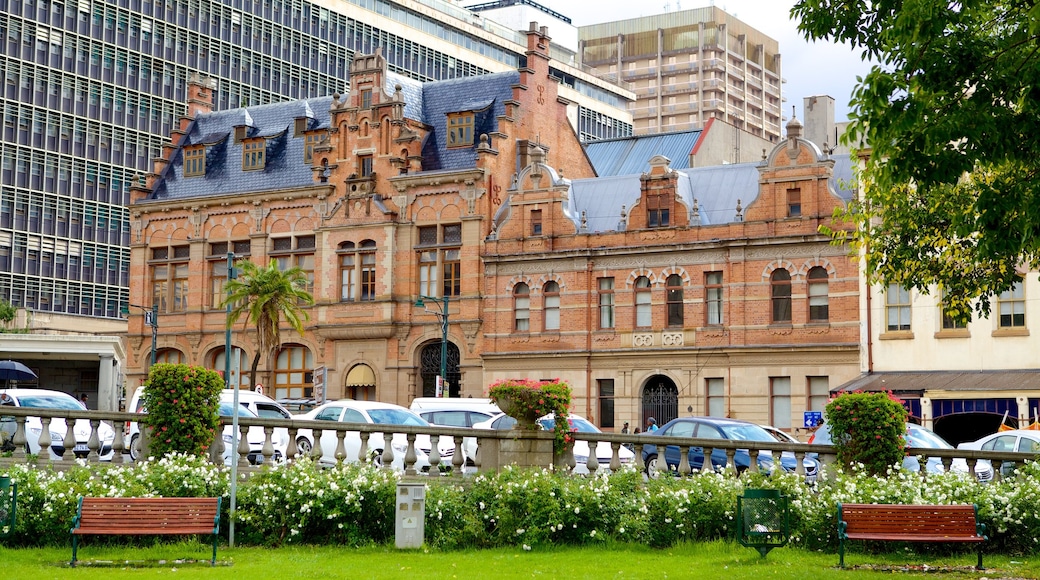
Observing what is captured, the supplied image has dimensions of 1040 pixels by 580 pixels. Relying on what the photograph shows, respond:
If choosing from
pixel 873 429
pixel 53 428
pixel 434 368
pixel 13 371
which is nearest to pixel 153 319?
pixel 13 371

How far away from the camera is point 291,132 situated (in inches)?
2564

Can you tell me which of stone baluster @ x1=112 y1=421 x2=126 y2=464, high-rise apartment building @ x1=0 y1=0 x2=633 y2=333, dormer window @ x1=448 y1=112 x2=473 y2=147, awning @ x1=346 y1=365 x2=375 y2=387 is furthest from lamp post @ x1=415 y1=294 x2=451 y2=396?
high-rise apartment building @ x1=0 y1=0 x2=633 y2=333

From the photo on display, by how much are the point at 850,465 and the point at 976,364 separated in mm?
26307

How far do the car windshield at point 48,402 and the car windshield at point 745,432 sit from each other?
563 inches

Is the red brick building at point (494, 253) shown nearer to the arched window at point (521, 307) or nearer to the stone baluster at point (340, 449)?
the arched window at point (521, 307)

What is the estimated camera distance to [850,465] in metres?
22.2

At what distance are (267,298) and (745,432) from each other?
30.1 m

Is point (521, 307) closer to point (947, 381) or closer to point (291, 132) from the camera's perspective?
point (291, 132)

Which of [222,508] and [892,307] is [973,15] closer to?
[222,508]

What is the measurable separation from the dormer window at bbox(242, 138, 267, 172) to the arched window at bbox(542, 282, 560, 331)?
16775 millimetres

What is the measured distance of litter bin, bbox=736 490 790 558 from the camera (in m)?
19.0

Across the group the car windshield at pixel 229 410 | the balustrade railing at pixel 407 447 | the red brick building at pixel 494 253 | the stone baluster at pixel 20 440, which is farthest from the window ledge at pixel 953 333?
the stone baluster at pixel 20 440

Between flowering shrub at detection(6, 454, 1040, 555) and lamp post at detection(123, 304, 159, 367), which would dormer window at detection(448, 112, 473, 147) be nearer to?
lamp post at detection(123, 304, 159, 367)

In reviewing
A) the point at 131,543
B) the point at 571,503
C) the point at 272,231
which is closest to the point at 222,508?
the point at 131,543
